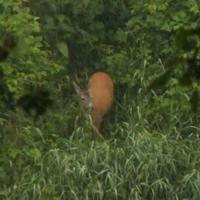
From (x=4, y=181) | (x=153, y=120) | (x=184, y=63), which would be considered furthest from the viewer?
(x=153, y=120)

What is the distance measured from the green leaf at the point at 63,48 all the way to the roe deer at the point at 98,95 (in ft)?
1.22

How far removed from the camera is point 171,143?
699 cm

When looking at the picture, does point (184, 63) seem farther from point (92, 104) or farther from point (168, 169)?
point (92, 104)

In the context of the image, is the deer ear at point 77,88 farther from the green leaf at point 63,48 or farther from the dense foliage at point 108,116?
the green leaf at point 63,48

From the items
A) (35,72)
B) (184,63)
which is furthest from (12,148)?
(184,63)

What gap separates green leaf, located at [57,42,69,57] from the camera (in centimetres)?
836

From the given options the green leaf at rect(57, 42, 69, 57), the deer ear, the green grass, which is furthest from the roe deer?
the green grass

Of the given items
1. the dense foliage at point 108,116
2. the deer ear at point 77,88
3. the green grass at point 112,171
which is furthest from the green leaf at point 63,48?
the green grass at point 112,171

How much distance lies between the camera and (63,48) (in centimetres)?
841

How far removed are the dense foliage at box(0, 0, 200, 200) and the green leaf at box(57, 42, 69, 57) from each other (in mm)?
13

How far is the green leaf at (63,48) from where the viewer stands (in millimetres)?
8363

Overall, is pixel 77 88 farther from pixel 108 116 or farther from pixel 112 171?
pixel 112 171

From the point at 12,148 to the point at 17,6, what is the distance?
1.39m

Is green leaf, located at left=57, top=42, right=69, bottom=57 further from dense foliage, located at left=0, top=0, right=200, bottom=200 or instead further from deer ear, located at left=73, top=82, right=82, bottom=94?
deer ear, located at left=73, top=82, right=82, bottom=94
